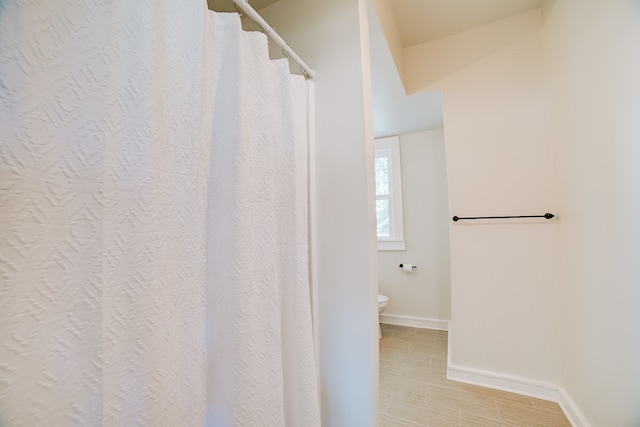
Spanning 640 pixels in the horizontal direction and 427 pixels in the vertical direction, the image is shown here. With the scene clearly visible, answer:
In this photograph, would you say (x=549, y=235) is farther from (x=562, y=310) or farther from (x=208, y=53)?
(x=208, y=53)

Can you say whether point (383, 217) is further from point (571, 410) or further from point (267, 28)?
point (267, 28)

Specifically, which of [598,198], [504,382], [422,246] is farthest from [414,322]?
[598,198]

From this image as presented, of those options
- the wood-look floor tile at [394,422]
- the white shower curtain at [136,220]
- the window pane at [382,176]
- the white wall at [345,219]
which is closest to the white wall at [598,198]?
the wood-look floor tile at [394,422]

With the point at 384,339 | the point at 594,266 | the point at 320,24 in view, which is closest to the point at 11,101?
the point at 320,24

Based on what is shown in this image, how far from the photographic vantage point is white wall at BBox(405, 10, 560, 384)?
5.15 feet

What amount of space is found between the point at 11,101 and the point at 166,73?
28 cm

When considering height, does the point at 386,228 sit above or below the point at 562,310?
above

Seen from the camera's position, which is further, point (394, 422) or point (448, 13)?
point (448, 13)

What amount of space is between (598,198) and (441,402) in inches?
56.2

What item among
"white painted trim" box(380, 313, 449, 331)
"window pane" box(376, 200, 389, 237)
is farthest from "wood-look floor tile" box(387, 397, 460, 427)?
"window pane" box(376, 200, 389, 237)

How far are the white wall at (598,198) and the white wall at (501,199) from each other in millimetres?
102

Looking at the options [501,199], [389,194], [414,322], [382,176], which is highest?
[382,176]

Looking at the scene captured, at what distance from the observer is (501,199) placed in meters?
1.67

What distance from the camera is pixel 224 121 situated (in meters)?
0.72
